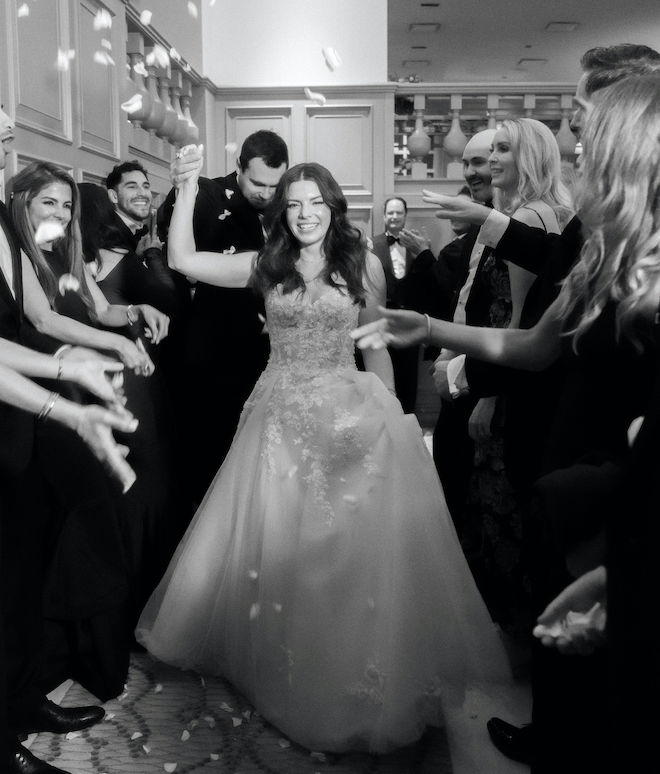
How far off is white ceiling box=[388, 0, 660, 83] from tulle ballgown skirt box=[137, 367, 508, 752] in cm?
886

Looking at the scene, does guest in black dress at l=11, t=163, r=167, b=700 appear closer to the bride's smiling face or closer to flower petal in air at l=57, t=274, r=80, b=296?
flower petal in air at l=57, t=274, r=80, b=296

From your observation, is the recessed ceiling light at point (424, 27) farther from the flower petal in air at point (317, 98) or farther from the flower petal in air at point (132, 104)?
the flower petal in air at point (132, 104)

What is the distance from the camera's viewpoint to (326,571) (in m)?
2.34

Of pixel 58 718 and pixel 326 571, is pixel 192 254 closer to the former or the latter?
pixel 326 571

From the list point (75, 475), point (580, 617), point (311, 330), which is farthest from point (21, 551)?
point (580, 617)

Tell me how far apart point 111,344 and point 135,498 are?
2.52 ft

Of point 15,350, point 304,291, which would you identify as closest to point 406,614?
point 304,291

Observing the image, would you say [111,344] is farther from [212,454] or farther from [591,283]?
[591,283]

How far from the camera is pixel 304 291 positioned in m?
2.76

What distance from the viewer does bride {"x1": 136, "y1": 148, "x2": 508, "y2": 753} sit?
2.25 meters

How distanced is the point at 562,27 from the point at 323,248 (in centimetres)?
1005

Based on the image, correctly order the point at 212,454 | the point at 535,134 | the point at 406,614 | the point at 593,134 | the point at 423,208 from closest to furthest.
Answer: the point at 593,134 < the point at 406,614 < the point at 535,134 < the point at 212,454 < the point at 423,208

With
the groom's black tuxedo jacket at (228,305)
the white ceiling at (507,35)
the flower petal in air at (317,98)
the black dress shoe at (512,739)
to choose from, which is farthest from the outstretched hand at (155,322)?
the white ceiling at (507,35)

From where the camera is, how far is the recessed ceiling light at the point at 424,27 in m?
11.1
